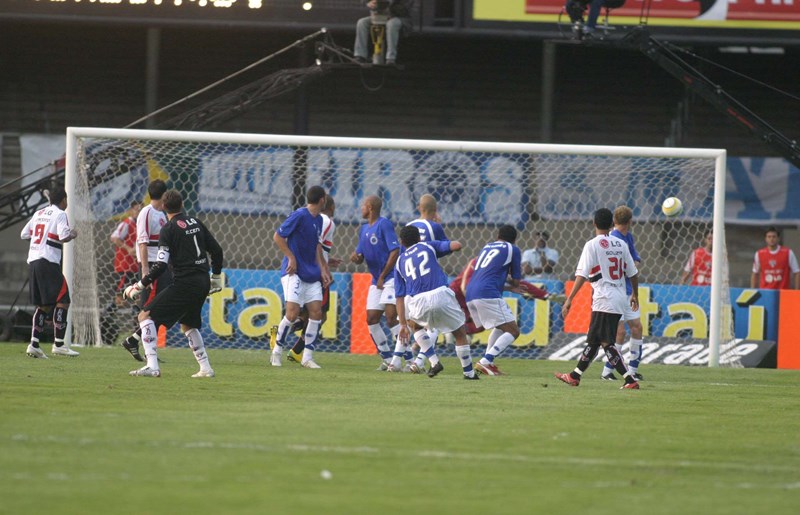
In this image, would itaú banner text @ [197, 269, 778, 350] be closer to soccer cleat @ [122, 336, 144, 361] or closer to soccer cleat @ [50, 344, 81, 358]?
soccer cleat @ [50, 344, 81, 358]

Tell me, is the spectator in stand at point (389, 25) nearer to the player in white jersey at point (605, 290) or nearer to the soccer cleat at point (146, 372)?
the player in white jersey at point (605, 290)

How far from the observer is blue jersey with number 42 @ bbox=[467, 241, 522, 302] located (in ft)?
48.4

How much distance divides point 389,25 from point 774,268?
315 inches

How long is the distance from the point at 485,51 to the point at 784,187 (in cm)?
686

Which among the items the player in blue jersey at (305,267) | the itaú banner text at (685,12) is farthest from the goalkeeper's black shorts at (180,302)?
the itaú banner text at (685,12)

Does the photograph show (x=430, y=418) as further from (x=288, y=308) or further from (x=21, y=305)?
(x=21, y=305)

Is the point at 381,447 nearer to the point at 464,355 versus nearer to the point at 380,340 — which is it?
the point at 464,355

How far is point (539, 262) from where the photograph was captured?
821 inches

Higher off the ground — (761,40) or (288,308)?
(761,40)

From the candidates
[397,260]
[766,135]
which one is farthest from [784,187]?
[397,260]

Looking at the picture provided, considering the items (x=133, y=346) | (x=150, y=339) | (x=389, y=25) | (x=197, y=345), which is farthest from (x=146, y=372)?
(x=389, y=25)

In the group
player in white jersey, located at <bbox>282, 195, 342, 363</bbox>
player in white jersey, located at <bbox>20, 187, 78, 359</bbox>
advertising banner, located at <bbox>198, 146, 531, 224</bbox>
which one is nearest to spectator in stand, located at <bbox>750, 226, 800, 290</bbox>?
advertising banner, located at <bbox>198, 146, 531, 224</bbox>

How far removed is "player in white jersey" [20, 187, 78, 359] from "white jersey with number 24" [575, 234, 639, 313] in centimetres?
661

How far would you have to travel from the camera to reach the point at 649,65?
86.8 feet
